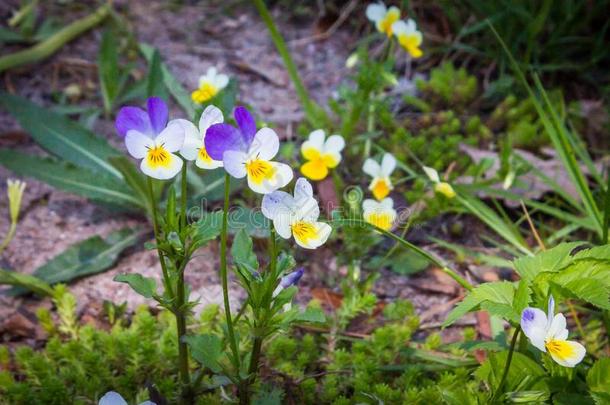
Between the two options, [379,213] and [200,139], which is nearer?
[200,139]

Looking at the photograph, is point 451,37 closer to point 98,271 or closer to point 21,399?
point 98,271

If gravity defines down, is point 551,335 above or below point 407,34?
below

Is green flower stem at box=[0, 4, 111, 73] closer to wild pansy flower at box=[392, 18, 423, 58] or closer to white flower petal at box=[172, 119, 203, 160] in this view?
wild pansy flower at box=[392, 18, 423, 58]

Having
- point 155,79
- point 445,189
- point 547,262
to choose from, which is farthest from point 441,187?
point 155,79

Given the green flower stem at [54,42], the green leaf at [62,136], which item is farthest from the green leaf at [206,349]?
the green flower stem at [54,42]

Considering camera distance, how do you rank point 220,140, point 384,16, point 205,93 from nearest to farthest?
point 220,140
point 205,93
point 384,16

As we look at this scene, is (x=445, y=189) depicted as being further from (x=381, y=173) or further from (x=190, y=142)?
(x=190, y=142)

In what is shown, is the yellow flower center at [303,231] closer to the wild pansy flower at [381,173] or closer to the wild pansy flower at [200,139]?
the wild pansy flower at [200,139]

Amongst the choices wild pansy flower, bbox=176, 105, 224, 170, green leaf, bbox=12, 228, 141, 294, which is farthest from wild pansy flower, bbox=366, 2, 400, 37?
wild pansy flower, bbox=176, 105, 224, 170
